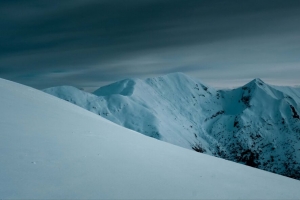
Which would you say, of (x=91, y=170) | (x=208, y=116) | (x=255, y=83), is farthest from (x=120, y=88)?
(x=91, y=170)

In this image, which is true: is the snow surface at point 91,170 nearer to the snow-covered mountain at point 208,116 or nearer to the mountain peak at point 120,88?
the snow-covered mountain at point 208,116

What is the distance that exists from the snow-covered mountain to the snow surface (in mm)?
103266

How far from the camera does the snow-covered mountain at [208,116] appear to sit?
125125 millimetres

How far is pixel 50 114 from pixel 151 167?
203 inches

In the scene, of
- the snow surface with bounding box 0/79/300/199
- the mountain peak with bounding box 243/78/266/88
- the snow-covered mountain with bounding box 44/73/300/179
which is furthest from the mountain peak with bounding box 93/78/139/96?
the snow surface with bounding box 0/79/300/199

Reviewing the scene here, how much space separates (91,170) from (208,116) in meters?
180

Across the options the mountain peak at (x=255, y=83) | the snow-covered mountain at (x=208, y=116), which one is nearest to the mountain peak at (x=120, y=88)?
the snow-covered mountain at (x=208, y=116)

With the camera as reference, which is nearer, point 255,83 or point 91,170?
point 91,170

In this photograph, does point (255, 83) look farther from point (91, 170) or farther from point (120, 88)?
point (91, 170)

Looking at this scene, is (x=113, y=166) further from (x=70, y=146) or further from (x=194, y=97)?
(x=194, y=97)

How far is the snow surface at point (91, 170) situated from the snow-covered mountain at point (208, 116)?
103266 mm

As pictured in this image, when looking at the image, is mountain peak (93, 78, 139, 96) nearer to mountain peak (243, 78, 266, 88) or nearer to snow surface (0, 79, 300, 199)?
mountain peak (243, 78, 266, 88)

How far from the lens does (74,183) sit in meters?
4.11

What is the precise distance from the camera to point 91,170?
4.80 meters
